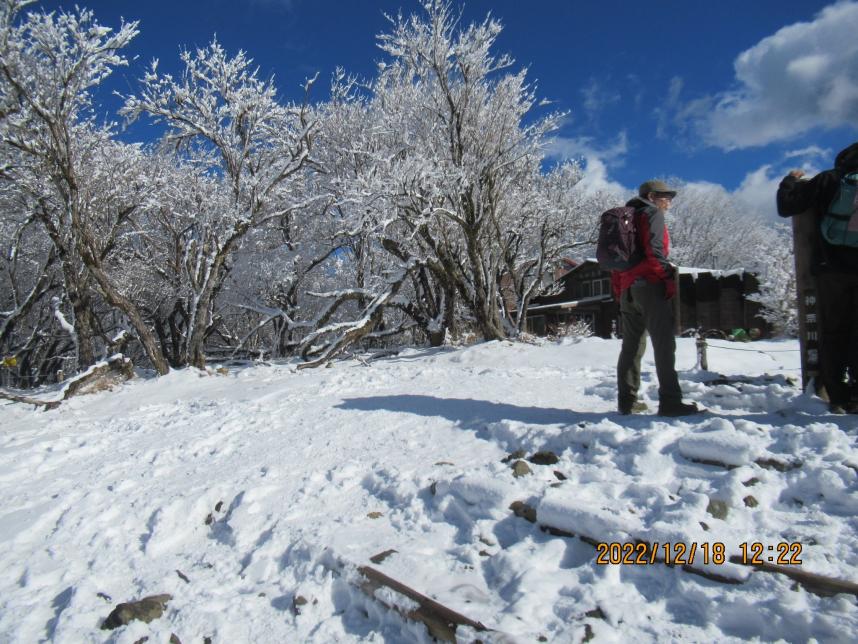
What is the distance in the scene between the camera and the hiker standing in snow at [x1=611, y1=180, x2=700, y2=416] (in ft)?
11.8

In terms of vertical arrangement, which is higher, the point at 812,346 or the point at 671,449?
the point at 812,346

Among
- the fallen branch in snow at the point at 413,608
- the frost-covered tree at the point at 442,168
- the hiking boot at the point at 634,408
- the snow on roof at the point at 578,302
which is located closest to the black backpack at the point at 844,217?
the hiking boot at the point at 634,408

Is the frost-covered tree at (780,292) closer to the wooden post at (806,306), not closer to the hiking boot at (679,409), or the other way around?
the wooden post at (806,306)

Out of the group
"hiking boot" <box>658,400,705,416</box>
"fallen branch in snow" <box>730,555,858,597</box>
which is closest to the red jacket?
"hiking boot" <box>658,400,705,416</box>

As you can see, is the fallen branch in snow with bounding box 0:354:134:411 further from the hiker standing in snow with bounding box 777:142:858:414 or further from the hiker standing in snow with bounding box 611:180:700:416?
the hiker standing in snow with bounding box 777:142:858:414

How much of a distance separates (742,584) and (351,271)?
634 inches

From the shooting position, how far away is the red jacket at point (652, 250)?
3.58 meters

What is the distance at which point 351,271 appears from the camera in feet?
56.5

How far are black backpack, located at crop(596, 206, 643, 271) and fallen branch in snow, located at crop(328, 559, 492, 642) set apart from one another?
267 cm

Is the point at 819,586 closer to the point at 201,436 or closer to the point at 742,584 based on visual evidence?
the point at 742,584

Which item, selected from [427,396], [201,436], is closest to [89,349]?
[201,436]

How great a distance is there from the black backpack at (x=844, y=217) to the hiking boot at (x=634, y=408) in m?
1.71
